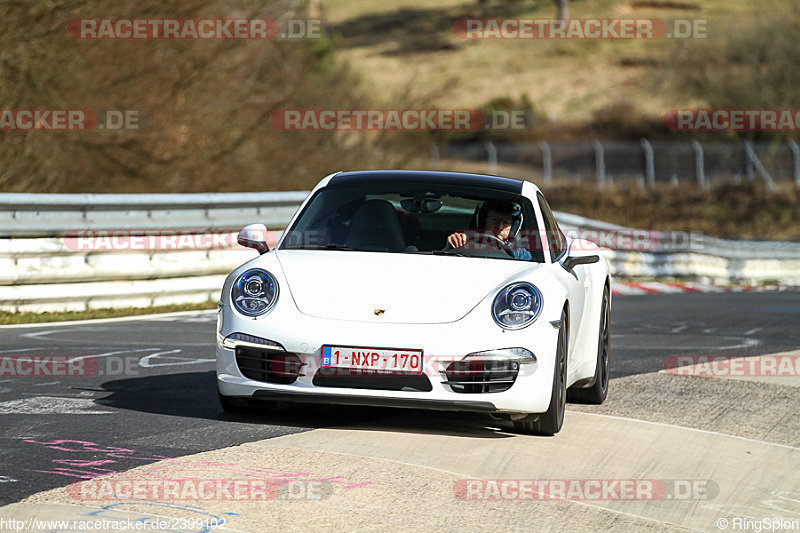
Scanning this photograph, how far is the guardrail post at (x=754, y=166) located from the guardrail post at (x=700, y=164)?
151 centimetres

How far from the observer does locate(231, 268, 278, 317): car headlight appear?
22.4 feet

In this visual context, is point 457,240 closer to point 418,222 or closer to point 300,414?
point 418,222

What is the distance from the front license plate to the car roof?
172cm

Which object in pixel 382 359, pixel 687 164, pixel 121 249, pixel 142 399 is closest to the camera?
pixel 382 359

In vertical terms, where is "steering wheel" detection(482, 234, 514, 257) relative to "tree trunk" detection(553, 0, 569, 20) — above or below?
below

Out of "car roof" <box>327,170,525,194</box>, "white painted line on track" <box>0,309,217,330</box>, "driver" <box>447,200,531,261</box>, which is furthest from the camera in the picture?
"white painted line on track" <box>0,309,217,330</box>

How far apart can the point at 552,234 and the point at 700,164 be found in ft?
123

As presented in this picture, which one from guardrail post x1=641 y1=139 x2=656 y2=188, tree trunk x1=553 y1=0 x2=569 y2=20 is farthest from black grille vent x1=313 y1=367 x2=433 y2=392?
tree trunk x1=553 y1=0 x2=569 y2=20

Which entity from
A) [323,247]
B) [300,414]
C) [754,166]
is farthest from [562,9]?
[300,414]

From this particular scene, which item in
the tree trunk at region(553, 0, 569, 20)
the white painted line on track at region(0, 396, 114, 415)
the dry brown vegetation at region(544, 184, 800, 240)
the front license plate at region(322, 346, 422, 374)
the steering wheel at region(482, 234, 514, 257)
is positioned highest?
the tree trunk at region(553, 0, 569, 20)

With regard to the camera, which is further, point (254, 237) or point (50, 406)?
point (254, 237)

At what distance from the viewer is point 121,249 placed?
43.1 ft

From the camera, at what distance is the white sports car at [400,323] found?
6562mm

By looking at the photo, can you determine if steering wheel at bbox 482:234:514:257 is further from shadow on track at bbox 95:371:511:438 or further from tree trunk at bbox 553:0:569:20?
tree trunk at bbox 553:0:569:20
